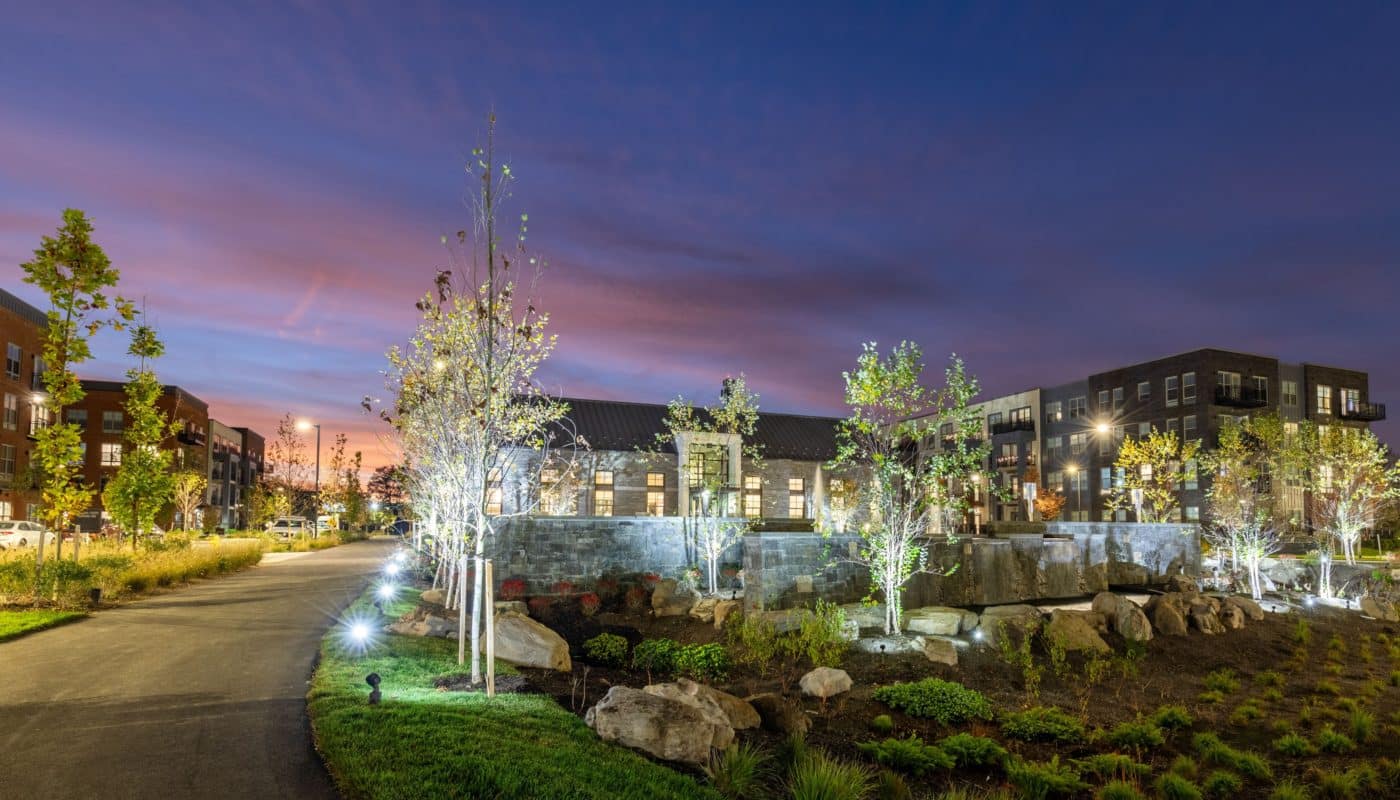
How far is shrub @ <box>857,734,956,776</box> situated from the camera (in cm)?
1060

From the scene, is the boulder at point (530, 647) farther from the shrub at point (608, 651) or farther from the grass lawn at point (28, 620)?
the grass lawn at point (28, 620)

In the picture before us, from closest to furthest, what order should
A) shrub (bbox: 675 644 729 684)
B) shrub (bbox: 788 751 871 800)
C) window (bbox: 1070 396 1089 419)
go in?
1. shrub (bbox: 788 751 871 800)
2. shrub (bbox: 675 644 729 684)
3. window (bbox: 1070 396 1089 419)

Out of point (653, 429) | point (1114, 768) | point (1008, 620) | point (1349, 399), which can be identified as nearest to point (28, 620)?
point (1114, 768)

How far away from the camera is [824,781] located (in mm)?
8500

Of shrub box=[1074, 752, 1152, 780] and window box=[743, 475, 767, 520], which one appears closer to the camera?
shrub box=[1074, 752, 1152, 780]

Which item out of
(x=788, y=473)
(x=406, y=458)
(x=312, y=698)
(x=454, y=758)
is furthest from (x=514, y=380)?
(x=788, y=473)

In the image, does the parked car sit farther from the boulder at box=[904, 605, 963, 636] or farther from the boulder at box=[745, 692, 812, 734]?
the boulder at box=[745, 692, 812, 734]

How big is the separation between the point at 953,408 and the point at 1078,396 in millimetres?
55032

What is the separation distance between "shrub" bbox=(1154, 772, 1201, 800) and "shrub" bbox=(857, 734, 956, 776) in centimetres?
257

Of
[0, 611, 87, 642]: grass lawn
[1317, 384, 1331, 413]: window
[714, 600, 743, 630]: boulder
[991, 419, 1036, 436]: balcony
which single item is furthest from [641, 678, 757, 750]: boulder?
[1317, 384, 1331, 413]: window

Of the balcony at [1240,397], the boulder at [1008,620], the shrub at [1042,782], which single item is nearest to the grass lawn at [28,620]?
the shrub at [1042,782]

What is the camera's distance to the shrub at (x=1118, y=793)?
981 cm

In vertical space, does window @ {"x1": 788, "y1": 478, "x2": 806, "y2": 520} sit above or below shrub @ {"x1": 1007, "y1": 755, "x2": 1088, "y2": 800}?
above

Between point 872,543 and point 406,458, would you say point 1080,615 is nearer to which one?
point 872,543
